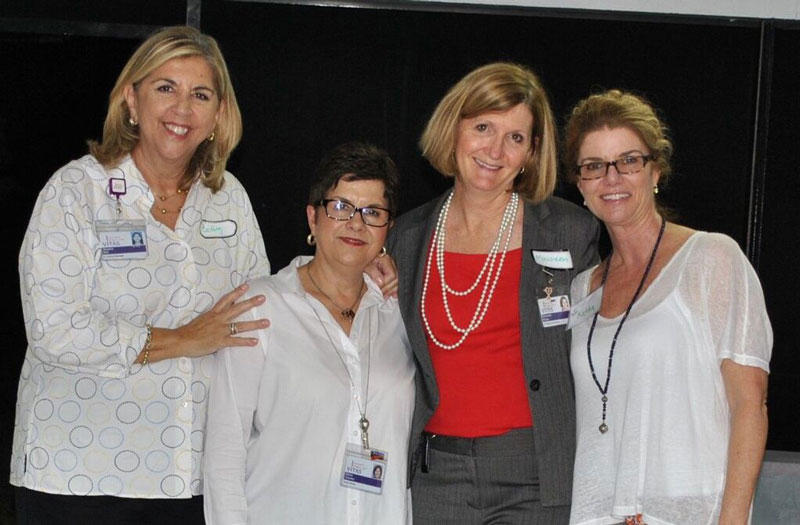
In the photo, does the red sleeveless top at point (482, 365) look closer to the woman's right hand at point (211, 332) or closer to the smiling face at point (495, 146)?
the smiling face at point (495, 146)

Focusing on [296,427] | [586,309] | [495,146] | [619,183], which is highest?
[495,146]

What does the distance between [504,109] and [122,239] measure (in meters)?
1.19

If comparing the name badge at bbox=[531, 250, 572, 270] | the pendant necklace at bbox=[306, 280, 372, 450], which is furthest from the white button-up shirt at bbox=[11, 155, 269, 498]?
the name badge at bbox=[531, 250, 572, 270]

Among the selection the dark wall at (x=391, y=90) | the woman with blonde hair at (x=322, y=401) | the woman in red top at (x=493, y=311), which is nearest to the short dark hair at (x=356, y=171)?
the woman with blonde hair at (x=322, y=401)

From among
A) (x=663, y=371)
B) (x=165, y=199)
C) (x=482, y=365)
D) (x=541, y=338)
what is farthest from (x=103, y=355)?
(x=663, y=371)

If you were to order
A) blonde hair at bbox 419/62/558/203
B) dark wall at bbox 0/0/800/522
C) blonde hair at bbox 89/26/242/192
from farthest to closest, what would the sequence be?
1. dark wall at bbox 0/0/800/522
2. blonde hair at bbox 419/62/558/203
3. blonde hair at bbox 89/26/242/192

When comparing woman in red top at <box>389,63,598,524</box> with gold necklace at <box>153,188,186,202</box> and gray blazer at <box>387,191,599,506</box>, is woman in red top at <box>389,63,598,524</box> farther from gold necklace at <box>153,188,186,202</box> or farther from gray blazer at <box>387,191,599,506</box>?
gold necklace at <box>153,188,186,202</box>

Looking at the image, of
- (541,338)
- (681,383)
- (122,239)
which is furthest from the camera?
(541,338)

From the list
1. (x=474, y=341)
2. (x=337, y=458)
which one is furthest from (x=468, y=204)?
(x=337, y=458)

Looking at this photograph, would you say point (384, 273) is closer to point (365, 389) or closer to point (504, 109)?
point (365, 389)

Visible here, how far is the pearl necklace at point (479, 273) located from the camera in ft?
9.59

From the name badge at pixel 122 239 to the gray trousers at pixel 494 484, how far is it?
3.51 feet

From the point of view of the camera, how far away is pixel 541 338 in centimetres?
287

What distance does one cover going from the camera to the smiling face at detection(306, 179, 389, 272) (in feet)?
8.96
